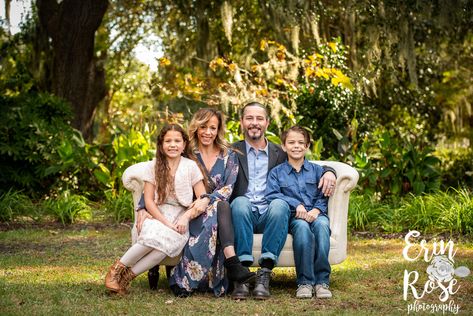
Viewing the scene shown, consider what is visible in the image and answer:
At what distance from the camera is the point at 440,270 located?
475 centimetres

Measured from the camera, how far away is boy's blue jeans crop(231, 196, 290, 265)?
4.58 metres

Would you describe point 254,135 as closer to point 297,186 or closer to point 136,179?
point 297,186

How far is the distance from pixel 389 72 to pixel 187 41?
3.39 m

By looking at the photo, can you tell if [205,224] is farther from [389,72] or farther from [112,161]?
[389,72]

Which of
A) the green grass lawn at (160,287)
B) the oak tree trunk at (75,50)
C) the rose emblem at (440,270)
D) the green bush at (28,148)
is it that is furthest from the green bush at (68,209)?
the rose emblem at (440,270)

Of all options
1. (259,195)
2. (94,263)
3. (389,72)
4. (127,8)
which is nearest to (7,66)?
(127,8)

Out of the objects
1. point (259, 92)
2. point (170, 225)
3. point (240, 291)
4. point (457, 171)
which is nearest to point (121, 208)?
point (259, 92)

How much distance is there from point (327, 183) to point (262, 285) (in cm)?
85

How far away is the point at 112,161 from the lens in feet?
31.0

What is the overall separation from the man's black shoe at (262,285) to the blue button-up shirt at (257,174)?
1.73 ft

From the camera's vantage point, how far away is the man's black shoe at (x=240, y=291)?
14.7 ft

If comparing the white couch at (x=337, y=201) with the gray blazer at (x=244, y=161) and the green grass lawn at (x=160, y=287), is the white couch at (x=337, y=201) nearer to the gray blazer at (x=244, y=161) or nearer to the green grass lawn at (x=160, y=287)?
the green grass lawn at (x=160, y=287)

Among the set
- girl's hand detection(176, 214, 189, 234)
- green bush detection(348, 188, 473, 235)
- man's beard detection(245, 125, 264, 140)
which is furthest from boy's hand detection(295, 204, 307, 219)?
green bush detection(348, 188, 473, 235)

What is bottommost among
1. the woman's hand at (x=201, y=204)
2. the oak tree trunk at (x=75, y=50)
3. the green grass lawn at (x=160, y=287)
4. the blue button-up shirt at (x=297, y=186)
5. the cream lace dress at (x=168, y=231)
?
the green grass lawn at (x=160, y=287)
